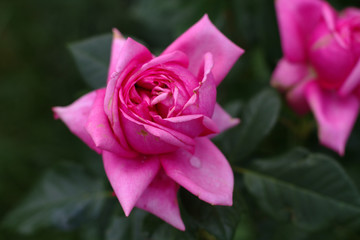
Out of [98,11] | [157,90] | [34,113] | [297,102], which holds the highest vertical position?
[157,90]

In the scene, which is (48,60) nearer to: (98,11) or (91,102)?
(98,11)

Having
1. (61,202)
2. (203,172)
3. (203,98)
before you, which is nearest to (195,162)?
(203,172)

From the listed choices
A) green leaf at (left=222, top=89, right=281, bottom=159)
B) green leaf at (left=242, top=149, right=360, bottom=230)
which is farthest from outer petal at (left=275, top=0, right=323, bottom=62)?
green leaf at (left=242, top=149, right=360, bottom=230)

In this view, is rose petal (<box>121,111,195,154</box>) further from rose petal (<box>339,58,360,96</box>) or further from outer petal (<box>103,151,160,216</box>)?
rose petal (<box>339,58,360,96</box>)

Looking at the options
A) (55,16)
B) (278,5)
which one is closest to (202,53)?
(278,5)

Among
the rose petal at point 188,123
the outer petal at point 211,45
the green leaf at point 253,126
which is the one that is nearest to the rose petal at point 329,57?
the green leaf at point 253,126

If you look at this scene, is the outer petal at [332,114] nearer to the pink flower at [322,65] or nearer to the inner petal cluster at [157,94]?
the pink flower at [322,65]

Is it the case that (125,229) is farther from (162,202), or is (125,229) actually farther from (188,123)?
(188,123)
